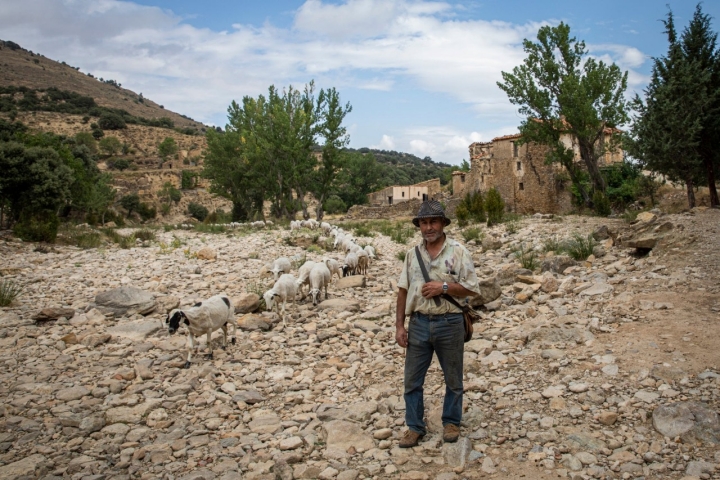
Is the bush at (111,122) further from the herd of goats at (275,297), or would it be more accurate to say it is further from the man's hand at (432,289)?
the man's hand at (432,289)

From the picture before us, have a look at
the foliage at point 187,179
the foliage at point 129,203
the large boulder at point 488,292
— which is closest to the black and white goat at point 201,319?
the large boulder at point 488,292

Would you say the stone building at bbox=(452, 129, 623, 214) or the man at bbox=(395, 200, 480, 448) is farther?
the stone building at bbox=(452, 129, 623, 214)

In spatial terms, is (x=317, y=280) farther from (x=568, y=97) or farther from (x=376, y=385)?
(x=568, y=97)

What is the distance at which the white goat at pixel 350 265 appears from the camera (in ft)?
34.9

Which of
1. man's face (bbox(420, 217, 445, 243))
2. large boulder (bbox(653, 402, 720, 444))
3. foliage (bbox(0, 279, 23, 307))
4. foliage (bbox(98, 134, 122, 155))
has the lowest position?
large boulder (bbox(653, 402, 720, 444))

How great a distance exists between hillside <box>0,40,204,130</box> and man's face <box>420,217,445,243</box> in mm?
82886

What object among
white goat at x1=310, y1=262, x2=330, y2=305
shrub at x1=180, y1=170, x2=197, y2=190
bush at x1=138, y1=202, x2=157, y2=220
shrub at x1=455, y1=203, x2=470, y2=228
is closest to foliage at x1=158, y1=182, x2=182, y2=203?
shrub at x1=180, y1=170, x2=197, y2=190

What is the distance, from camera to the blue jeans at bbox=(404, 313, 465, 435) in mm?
3658

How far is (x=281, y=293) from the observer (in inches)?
307

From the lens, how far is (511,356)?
16.6 ft

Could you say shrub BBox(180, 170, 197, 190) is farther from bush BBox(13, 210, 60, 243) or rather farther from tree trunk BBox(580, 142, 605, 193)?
tree trunk BBox(580, 142, 605, 193)

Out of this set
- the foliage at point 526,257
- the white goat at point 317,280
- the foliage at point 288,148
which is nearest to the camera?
the white goat at point 317,280

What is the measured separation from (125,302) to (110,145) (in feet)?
193

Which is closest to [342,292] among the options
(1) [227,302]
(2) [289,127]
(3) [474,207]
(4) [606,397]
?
(1) [227,302]
